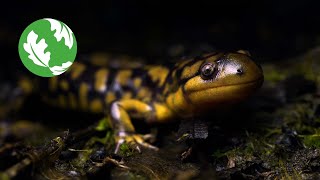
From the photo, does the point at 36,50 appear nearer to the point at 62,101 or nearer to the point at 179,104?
the point at 179,104

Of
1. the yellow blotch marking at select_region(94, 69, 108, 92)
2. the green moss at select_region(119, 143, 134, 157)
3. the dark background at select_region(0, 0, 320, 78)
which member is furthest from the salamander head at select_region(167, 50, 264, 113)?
the dark background at select_region(0, 0, 320, 78)

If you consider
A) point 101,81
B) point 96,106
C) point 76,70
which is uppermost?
point 76,70

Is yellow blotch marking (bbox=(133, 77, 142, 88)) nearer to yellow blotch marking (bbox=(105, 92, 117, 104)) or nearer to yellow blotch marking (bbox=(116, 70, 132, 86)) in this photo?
yellow blotch marking (bbox=(116, 70, 132, 86))

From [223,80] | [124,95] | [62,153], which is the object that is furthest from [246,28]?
[62,153]

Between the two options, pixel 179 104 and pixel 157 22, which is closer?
pixel 179 104

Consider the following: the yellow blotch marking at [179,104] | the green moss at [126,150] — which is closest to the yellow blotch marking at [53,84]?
the yellow blotch marking at [179,104]

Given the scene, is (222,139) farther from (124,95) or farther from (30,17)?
(30,17)

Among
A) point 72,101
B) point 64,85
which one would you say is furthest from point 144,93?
point 64,85
